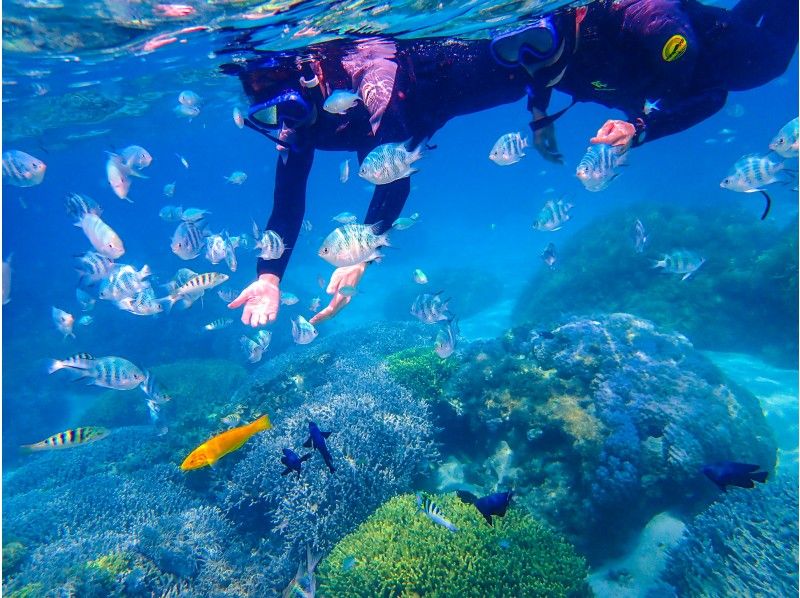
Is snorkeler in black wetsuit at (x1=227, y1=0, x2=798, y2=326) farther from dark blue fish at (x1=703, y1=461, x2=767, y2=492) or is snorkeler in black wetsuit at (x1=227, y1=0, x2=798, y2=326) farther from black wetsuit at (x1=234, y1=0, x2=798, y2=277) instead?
dark blue fish at (x1=703, y1=461, x2=767, y2=492)

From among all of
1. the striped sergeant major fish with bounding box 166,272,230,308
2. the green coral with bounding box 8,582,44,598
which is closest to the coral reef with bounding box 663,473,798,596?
the striped sergeant major fish with bounding box 166,272,230,308

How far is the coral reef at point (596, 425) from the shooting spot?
17.8 ft

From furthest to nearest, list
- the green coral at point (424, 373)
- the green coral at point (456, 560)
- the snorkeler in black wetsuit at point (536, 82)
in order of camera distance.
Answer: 1. the green coral at point (424, 373)
2. the green coral at point (456, 560)
3. the snorkeler in black wetsuit at point (536, 82)

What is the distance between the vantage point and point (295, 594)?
16.1ft

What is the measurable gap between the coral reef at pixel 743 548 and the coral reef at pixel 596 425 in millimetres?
583

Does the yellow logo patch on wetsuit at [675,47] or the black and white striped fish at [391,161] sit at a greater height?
the yellow logo patch on wetsuit at [675,47]

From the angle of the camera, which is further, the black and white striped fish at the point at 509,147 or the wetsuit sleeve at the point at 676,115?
the black and white striped fish at the point at 509,147

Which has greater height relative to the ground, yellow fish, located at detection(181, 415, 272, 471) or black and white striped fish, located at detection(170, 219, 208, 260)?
black and white striped fish, located at detection(170, 219, 208, 260)

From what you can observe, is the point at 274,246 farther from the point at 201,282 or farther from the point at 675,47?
the point at 675,47

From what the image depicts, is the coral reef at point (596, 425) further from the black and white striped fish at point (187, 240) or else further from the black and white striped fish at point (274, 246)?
the black and white striped fish at point (187, 240)

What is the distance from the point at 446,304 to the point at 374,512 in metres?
3.43

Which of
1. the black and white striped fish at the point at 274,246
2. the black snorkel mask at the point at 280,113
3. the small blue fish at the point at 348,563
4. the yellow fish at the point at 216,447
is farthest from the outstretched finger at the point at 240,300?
the small blue fish at the point at 348,563

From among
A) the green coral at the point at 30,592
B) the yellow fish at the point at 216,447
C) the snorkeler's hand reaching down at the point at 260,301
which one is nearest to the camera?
the yellow fish at the point at 216,447

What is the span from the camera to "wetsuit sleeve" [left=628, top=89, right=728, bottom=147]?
3.01 metres
